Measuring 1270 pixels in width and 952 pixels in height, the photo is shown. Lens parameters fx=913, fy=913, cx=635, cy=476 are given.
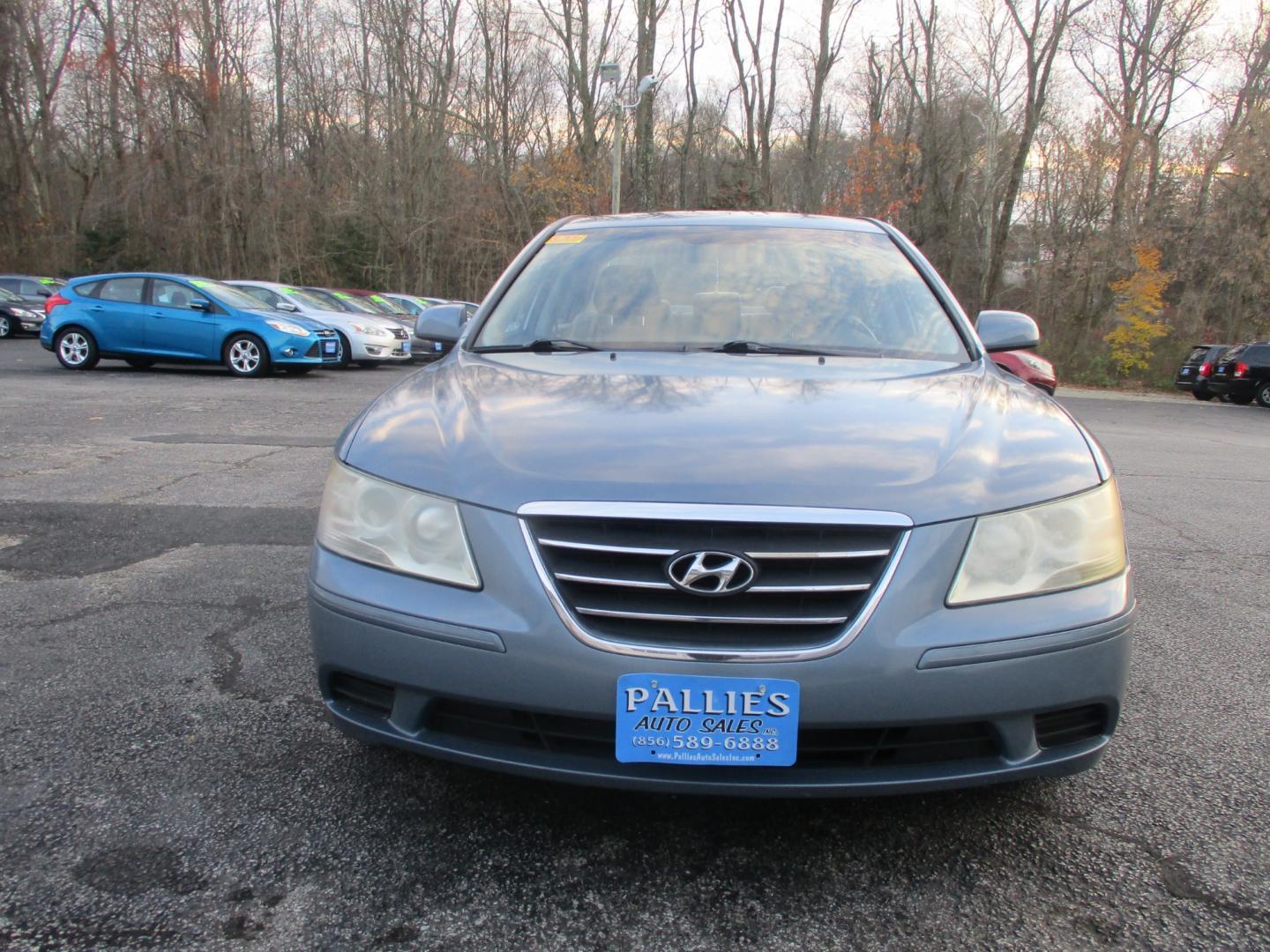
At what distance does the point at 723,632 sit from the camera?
1.75 m

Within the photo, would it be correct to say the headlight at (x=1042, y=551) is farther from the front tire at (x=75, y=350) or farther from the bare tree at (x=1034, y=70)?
the bare tree at (x=1034, y=70)

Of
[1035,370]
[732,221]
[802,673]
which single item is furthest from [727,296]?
[1035,370]

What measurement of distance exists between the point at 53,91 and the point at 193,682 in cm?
3842

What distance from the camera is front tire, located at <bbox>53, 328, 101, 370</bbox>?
1400cm

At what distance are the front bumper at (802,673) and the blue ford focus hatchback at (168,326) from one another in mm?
13091

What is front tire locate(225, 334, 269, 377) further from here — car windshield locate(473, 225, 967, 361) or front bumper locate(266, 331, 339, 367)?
car windshield locate(473, 225, 967, 361)

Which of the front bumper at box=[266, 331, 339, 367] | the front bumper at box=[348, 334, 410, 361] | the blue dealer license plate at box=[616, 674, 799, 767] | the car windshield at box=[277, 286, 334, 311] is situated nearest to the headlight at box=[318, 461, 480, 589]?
the blue dealer license plate at box=[616, 674, 799, 767]

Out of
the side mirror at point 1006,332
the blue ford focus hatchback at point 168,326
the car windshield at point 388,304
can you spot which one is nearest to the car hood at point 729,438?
the side mirror at point 1006,332

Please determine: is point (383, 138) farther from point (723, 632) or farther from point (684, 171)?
point (723, 632)

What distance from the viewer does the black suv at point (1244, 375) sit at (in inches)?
814

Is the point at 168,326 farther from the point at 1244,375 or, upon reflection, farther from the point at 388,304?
the point at 1244,375

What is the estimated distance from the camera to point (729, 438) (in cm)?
200

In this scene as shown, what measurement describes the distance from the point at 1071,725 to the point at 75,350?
1567 centimetres

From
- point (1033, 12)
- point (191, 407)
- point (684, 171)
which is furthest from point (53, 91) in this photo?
point (1033, 12)
